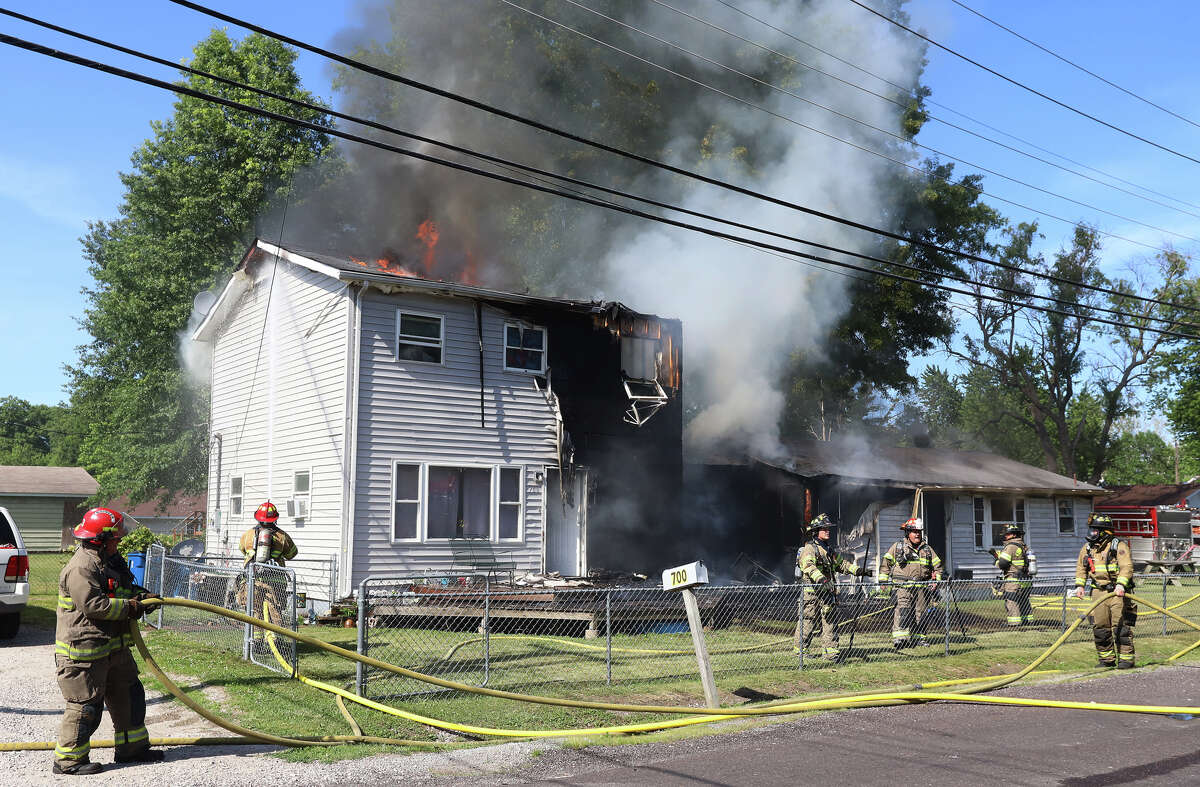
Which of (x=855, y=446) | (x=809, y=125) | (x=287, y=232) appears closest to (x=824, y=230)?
(x=809, y=125)

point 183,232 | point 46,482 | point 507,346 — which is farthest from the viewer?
point 46,482

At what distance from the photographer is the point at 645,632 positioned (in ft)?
45.3

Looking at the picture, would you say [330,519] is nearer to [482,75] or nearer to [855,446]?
[855,446]

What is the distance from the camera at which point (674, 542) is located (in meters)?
18.9

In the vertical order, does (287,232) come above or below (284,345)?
above

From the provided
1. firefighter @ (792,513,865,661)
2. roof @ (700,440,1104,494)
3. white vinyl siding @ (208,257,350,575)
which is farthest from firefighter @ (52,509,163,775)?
roof @ (700,440,1104,494)

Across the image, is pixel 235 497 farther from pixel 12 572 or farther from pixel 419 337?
pixel 12 572

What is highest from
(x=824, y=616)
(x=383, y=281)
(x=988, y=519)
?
(x=383, y=281)

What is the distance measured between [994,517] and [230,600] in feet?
65.6

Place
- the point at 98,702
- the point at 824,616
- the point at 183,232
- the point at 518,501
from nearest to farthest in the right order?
the point at 98,702 → the point at 824,616 → the point at 518,501 → the point at 183,232

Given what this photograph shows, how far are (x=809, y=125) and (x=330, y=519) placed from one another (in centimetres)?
1682

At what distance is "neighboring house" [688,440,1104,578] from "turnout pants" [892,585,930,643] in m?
8.77

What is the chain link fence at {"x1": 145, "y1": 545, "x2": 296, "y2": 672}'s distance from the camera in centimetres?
959

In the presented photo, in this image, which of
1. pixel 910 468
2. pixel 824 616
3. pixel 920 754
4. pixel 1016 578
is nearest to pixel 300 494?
pixel 824 616
